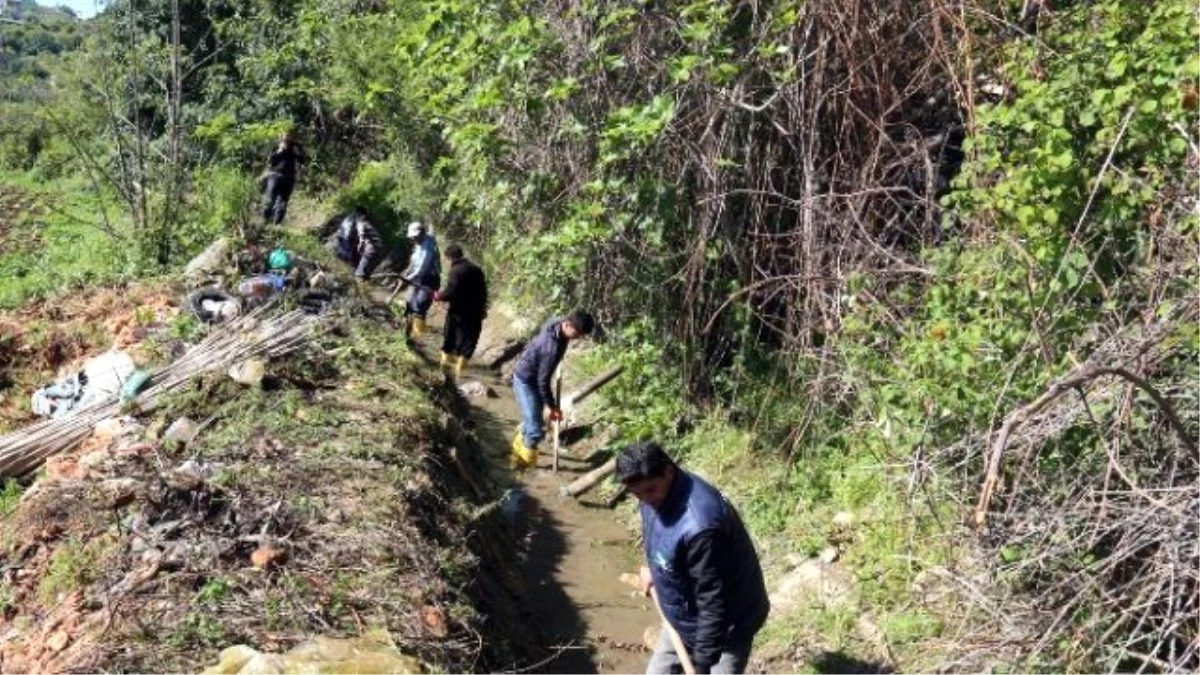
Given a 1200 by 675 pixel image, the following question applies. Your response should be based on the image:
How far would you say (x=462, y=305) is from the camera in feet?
36.0

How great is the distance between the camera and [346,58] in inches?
660

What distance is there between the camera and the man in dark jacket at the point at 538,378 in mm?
8906

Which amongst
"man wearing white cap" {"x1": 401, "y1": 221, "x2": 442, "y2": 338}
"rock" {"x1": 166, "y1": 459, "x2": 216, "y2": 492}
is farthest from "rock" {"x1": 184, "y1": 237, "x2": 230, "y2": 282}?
"rock" {"x1": 166, "y1": 459, "x2": 216, "y2": 492}

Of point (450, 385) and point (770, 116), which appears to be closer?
point (770, 116)

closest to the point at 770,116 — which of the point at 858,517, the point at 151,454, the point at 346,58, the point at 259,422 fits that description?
the point at 858,517

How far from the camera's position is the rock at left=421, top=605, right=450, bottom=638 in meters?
5.14

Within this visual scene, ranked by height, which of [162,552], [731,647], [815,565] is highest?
[162,552]

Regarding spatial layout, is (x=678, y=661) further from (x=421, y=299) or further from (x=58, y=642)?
(x=421, y=299)

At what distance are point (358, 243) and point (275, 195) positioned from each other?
168 cm

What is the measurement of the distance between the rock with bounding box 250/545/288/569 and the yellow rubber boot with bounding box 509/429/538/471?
4.11 meters

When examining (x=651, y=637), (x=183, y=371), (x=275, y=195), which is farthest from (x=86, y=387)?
(x=275, y=195)

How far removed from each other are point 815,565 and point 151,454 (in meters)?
4.31

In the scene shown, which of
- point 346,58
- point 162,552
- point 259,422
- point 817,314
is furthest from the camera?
point 346,58

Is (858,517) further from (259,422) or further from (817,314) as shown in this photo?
(259,422)
